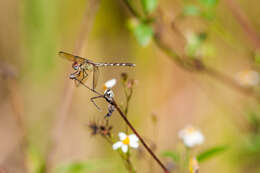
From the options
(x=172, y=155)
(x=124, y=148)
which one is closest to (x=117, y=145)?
(x=124, y=148)

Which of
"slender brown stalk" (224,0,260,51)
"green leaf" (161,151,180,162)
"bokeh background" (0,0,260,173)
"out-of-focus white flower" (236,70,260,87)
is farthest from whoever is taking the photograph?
"bokeh background" (0,0,260,173)

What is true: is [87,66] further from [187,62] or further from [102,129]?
[187,62]

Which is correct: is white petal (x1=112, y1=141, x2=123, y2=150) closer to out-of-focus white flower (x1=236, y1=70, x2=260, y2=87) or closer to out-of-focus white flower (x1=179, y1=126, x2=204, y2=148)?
out-of-focus white flower (x1=179, y1=126, x2=204, y2=148)

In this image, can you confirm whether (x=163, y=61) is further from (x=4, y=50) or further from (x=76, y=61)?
(x=76, y=61)

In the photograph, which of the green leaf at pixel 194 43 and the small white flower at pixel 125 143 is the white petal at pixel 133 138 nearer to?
the small white flower at pixel 125 143

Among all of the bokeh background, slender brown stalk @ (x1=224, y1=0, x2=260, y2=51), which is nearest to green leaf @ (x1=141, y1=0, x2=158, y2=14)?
slender brown stalk @ (x1=224, y1=0, x2=260, y2=51)

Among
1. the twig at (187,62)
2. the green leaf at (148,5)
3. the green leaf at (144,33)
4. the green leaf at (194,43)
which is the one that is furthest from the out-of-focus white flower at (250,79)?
the green leaf at (148,5)

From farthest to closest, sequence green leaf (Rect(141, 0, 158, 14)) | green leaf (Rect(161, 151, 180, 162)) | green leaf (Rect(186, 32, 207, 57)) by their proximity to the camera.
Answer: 1. green leaf (Rect(186, 32, 207, 57))
2. green leaf (Rect(141, 0, 158, 14))
3. green leaf (Rect(161, 151, 180, 162))

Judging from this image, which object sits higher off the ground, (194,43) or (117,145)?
(194,43)

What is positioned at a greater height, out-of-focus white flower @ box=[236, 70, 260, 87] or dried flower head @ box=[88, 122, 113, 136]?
dried flower head @ box=[88, 122, 113, 136]

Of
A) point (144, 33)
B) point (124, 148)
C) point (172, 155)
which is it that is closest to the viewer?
point (124, 148)
